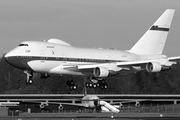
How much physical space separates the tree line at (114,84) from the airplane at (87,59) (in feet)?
21.7

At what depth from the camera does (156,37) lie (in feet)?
287

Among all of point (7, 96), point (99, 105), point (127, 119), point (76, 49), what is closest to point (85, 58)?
point (76, 49)

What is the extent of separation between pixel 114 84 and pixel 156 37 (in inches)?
833

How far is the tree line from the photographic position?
92.4m

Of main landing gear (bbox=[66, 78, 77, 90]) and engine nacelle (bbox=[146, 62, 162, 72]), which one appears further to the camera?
main landing gear (bbox=[66, 78, 77, 90])

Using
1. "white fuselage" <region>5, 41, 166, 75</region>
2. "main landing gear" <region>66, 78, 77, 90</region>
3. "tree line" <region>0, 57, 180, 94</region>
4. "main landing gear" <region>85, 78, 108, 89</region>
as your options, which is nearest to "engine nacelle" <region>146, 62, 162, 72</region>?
"white fuselage" <region>5, 41, 166, 75</region>

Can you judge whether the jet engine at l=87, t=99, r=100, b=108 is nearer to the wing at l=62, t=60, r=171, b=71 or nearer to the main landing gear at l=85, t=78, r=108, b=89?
the main landing gear at l=85, t=78, r=108, b=89

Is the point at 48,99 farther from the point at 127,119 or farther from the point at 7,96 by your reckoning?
the point at 127,119

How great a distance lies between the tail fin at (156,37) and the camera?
8650 centimetres

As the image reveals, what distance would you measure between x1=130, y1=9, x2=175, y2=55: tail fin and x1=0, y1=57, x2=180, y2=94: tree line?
4777mm

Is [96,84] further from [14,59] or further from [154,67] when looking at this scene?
[14,59]

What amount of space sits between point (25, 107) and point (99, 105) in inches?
581

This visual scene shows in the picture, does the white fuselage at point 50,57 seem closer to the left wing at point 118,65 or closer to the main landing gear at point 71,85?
the left wing at point 118,65

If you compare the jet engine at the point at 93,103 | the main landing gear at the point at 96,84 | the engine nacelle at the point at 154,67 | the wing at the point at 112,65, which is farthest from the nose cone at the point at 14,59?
the jet engine at the point at 93,103
